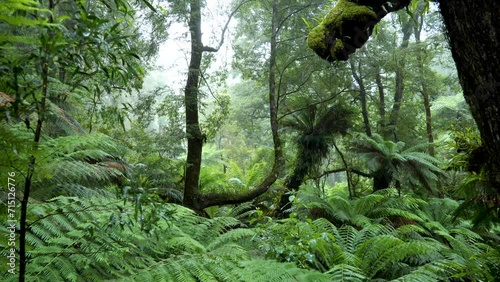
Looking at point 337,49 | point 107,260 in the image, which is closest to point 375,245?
point 337,49

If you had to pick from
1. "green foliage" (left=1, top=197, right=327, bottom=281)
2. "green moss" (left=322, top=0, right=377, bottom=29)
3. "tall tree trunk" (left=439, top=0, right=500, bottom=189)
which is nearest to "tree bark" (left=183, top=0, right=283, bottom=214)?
"green foliage" (left=1, top=197, right=327, bottom=281)

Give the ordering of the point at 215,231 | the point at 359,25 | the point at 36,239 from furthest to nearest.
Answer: the point at 215,231, the point at 359,25, the point at 36,239

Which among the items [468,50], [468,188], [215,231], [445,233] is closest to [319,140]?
[445,233]

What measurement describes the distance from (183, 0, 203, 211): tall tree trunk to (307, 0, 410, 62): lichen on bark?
3.37m

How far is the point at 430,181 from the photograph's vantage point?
636cm

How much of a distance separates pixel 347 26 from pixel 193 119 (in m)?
3.78

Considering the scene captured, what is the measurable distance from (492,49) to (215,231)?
2654 millimetres

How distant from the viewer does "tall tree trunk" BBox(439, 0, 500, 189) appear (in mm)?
1113

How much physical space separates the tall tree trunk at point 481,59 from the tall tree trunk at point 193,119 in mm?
4278

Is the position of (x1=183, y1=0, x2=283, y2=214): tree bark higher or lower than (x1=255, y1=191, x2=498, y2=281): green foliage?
higher

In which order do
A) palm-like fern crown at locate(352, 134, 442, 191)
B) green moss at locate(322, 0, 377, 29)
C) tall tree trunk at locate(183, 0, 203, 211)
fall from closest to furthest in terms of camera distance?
green moss at locate(322, 0, 377, 29), tall tree trunk at locate(183, 0, 203, 211), palm-like fern crown at locate(352, 134, 442, 191)

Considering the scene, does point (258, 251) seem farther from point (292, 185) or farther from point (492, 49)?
point (292, 185)

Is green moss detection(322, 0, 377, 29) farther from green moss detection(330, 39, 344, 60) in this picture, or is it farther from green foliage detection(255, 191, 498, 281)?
green foliage detection(255, 191, 498, 281)

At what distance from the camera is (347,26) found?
1.95m
